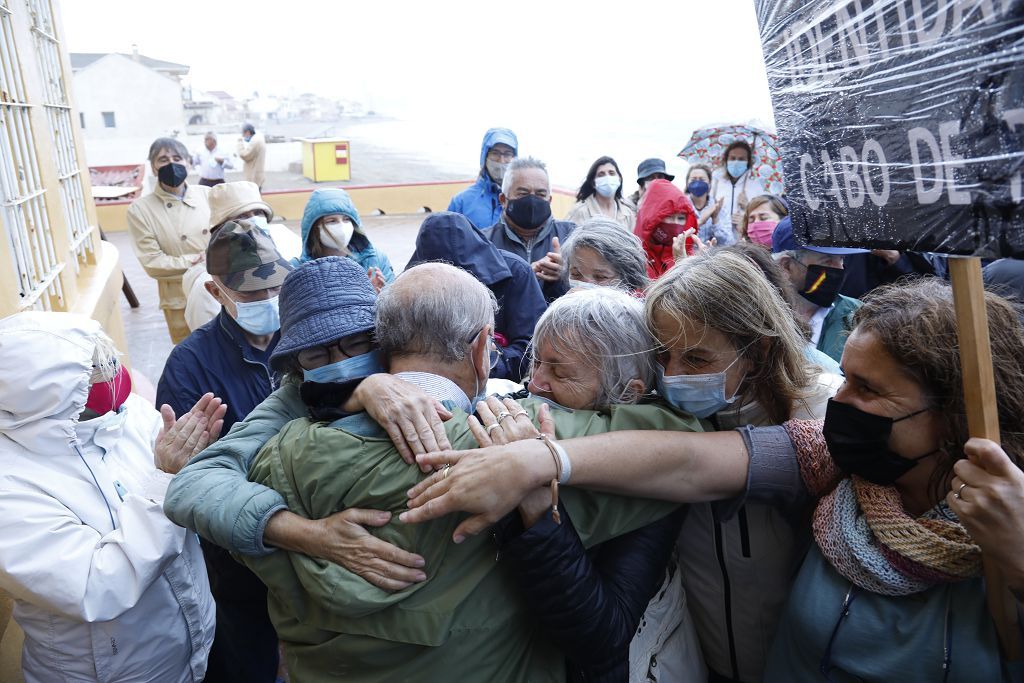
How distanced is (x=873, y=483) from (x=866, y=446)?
4.1 inches

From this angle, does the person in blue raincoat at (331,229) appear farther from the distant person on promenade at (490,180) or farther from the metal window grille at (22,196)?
the distant person on promenade at (490,180)

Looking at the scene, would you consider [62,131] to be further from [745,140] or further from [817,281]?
[745,140]

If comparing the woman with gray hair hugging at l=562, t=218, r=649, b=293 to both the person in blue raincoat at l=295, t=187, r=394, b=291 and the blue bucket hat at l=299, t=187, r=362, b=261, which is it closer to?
the person in blue raincoat at l=295, t=187, r=394, b=291

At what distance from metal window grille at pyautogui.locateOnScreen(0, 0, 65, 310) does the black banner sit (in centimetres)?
329

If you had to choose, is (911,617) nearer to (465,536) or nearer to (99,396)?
(465,536)

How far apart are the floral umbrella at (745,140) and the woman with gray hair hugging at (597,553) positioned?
6086 millimetres

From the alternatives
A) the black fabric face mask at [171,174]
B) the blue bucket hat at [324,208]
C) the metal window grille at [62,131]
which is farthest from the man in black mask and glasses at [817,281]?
the black fabric face mask at [171,174]

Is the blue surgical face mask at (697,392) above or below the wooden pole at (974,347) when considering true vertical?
below

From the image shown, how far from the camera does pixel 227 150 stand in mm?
38562

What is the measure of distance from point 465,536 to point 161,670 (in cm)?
130

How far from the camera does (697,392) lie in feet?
5.53

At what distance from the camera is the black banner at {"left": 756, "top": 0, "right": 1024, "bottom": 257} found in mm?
1068

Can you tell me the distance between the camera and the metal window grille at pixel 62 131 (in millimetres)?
4828

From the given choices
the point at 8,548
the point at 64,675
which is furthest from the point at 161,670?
the point at 8,548
